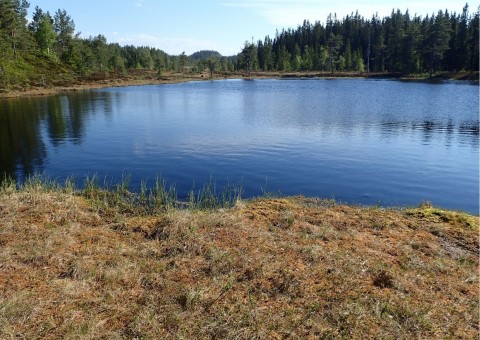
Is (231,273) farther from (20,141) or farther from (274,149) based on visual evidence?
(20,141)

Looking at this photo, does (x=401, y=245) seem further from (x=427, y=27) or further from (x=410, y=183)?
(x=427, y=27)

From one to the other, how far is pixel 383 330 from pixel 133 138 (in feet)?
108

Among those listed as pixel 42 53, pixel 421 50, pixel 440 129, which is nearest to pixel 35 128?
pixel 440 129

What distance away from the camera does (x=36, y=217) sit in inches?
515

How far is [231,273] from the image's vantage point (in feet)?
31.8

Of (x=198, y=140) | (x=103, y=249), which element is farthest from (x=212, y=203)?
(x=198, y=140)

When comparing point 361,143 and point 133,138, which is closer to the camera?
point 361,143

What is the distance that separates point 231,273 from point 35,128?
40.2m

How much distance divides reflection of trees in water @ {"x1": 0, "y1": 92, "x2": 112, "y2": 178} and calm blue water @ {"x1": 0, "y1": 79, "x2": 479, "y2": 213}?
0.35 feet

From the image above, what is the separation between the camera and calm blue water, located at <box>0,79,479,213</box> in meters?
22.2

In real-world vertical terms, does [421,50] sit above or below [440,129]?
above

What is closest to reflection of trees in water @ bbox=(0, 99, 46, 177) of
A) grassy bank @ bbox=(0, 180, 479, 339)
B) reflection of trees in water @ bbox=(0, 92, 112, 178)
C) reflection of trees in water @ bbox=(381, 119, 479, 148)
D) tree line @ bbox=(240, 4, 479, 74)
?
reflection of trees in water @ bbox=(0, 92, 112, 178)

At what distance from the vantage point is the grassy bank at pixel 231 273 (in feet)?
25.0

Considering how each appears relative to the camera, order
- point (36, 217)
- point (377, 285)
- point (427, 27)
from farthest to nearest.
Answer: point (427, 27), point (36, 217), point (377, 285)
